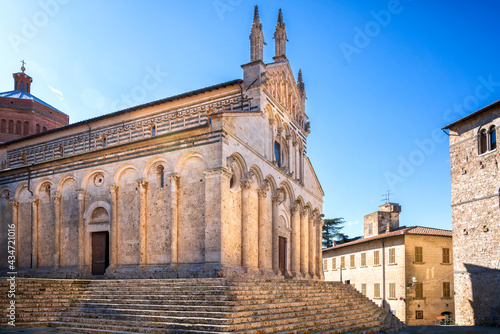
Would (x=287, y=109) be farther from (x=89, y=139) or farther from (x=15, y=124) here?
(x=15, y=124)

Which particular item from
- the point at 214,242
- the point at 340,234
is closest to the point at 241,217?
the point at 214,242

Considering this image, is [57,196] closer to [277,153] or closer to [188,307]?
[277,153]

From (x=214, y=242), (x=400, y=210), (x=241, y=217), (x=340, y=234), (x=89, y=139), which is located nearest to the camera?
(x=214, y=242)

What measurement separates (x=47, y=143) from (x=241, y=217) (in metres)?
16.0

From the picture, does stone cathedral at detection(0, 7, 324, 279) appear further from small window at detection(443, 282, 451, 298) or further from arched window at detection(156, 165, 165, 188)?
small window at detection(443, 282, 451, 298)

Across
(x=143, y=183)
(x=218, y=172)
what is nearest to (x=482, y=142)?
(x=218, y=172)

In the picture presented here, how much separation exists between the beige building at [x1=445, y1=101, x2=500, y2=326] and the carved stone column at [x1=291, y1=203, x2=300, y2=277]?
8.68 metres

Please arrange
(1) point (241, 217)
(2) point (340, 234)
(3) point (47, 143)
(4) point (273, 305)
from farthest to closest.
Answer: (2) point (340, 234)
(3) point (47, 143)
(1) point (241, 217)
(4) point (273, 305)

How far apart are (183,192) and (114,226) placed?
3.86 m

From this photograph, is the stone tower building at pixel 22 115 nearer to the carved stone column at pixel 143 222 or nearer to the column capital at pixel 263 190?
the carved stone column at pixel 143 222

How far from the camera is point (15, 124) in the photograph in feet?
114

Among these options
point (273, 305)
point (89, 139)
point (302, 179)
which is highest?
point (89, 139)

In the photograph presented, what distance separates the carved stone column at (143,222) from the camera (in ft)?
61.7

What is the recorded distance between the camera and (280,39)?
25.7m
